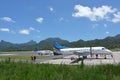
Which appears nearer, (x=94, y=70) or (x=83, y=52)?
(x=94, y=70)

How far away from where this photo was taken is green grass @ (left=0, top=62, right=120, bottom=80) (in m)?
9.80

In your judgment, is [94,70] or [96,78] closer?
[96,78]

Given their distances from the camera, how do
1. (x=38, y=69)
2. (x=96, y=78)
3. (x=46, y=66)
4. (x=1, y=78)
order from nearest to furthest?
(x=1, y=78) → (x=96, y=78) → (x=38, y=69) → (x=46, y=66)

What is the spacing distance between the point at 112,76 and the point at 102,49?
6125cm

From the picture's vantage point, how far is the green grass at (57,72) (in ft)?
32.2

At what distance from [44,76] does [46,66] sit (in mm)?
2131

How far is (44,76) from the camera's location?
9.84m

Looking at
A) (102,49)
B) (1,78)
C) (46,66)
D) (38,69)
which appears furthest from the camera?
(102,49)

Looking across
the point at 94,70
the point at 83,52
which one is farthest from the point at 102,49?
the point at 94,70

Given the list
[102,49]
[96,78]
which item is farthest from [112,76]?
[102,49]

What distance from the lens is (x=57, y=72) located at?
1080 cm

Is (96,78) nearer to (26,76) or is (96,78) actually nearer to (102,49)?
(26,76)

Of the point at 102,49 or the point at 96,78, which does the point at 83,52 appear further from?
the point at 96,78

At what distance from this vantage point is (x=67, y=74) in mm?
10500
